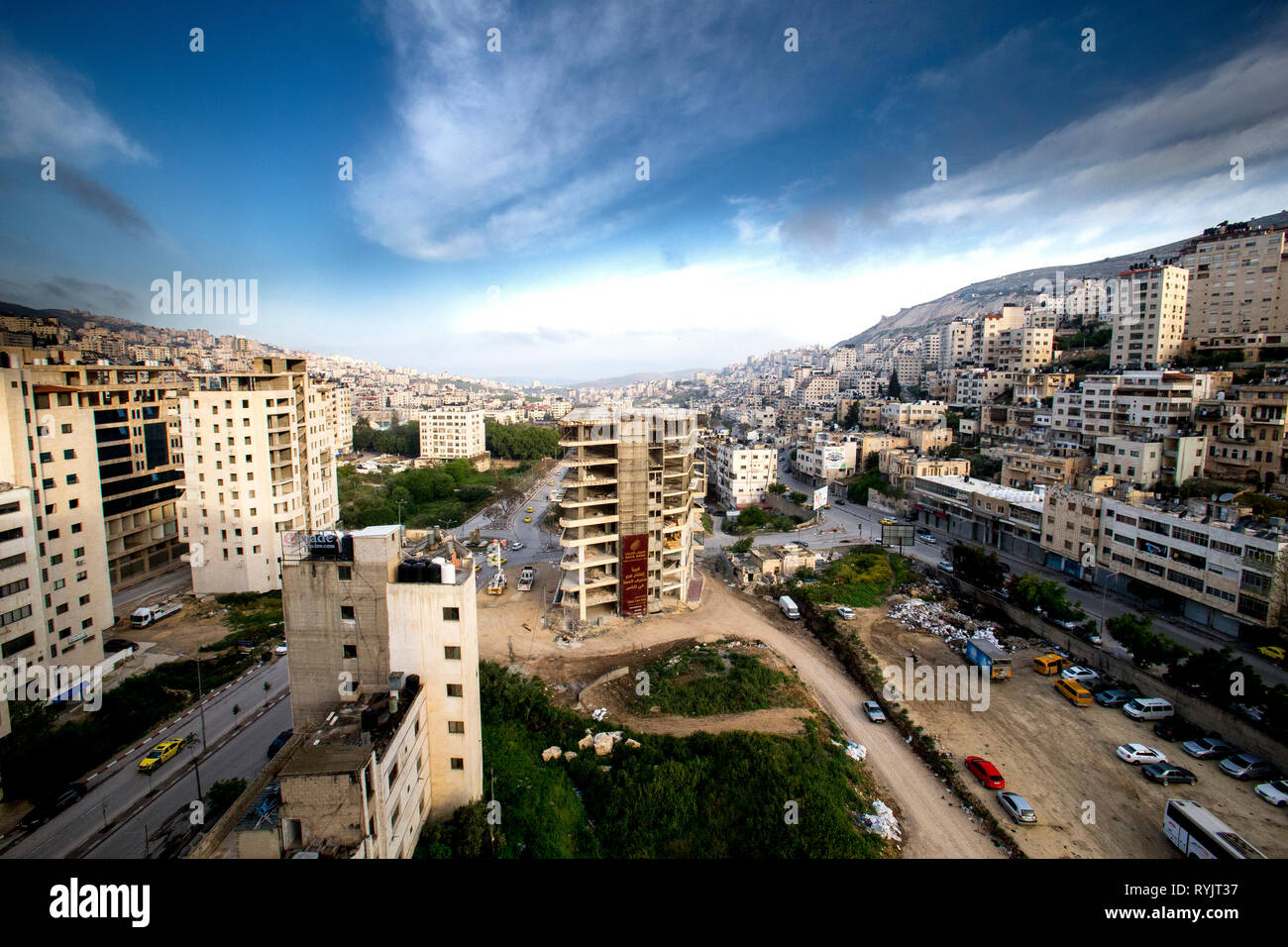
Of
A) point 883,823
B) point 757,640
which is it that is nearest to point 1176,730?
point 883,823

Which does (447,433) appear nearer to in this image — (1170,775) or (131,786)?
(131,786)

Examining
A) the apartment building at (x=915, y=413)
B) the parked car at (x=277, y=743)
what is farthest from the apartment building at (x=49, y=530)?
the apartment building at (x=915, y=413)

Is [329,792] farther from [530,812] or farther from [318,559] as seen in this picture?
[530,812]

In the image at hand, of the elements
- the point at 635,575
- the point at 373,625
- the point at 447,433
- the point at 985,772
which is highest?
the point at 447,433

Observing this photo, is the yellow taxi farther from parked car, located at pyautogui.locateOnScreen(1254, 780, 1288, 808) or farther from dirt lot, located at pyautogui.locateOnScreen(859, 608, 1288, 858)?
parked car, located at pyautogui.locateOnScreen(1254, 780, 1288, 808)

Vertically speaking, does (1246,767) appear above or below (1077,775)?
above

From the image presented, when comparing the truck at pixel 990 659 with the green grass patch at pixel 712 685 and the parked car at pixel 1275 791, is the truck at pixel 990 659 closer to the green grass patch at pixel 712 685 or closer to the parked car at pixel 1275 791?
the parked car at pixel 1275 791
